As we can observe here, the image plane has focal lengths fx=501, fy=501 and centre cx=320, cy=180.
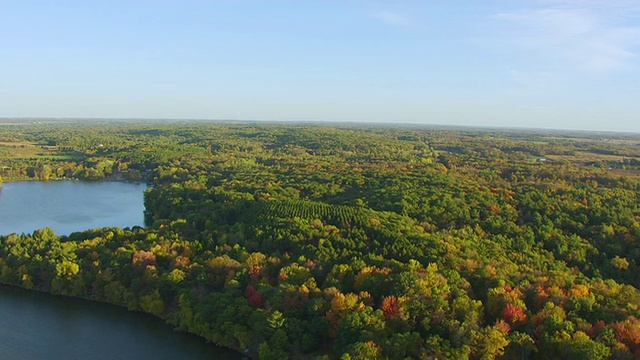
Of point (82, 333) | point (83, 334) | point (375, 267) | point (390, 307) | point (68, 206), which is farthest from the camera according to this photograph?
point (68, 206)

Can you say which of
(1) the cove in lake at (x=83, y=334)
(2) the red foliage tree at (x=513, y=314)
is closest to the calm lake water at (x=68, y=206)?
(1) the cove in lake at (x=83, y=334)

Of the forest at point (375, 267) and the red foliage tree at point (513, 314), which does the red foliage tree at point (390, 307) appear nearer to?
the forest at point (375, 267)

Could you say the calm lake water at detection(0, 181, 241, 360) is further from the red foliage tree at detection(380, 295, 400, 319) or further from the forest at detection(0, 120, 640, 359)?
the red foliage tree at detection(380, 295, 400, 319)

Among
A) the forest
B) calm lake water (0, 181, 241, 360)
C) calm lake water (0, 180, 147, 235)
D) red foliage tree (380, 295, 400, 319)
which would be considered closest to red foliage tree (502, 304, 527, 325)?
the forest

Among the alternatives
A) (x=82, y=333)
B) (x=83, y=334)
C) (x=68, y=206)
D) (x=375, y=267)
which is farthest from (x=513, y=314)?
(x=68, y=206)

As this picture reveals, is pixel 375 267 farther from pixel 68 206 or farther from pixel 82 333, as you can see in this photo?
pixel 68 206
